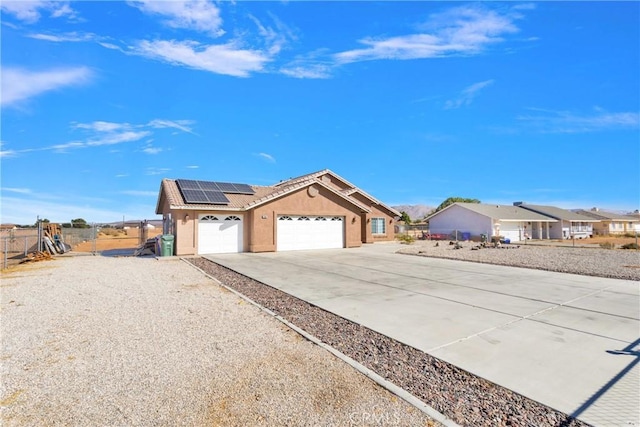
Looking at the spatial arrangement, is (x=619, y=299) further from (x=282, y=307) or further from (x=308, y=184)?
(x=308, y=184)

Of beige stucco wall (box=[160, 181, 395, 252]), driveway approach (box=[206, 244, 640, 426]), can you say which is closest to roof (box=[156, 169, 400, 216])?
beige stucco wall (box=[160, 181, 395, 252])

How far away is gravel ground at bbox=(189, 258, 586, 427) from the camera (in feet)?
9.99

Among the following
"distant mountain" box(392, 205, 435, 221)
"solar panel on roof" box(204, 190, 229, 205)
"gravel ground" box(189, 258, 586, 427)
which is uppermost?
"distant mountain" box(392, 205, 435, 221)

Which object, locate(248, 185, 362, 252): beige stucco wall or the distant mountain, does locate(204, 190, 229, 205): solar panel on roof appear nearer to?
locate(248, 185, 362, 252): beige stucco wall

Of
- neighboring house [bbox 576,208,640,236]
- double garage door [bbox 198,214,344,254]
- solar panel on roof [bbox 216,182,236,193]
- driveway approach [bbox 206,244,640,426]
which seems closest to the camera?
driveway approach [bbox 206,244,640,426]

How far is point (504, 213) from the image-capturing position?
134 ft

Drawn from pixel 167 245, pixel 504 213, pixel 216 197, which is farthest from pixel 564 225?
pixel 167 245

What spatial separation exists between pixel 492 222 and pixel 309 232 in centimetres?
2625

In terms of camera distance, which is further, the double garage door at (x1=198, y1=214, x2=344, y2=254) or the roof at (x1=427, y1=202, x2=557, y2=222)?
the roof at (x1=427, y1=202, x2=557, y2=222)

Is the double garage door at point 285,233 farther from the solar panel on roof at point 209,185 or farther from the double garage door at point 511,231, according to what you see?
the double garage door at point 511,231

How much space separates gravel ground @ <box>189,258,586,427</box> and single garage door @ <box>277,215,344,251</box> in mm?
13816

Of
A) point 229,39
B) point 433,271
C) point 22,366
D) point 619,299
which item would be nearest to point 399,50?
point 229,39

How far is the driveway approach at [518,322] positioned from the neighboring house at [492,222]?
29134 mm

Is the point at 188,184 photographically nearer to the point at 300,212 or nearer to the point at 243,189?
the point at 243,189
